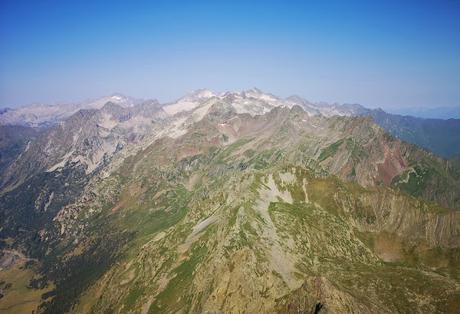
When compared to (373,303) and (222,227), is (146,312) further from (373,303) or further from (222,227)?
(373,303)

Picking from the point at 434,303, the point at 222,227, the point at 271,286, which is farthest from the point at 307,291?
the point at 222,227

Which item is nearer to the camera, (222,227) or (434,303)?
(434,303)

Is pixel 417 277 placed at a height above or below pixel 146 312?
above

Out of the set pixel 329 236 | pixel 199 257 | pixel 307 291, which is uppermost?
pixel 307 291

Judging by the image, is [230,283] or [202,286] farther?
[202,286]

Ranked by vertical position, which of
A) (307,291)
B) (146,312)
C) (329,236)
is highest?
(307,291)

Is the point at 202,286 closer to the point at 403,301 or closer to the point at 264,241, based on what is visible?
the point at 264,241

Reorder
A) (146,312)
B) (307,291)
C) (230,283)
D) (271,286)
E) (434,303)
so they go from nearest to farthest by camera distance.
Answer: (307,291), (434,303), (271,286), (230,283), (146,312)

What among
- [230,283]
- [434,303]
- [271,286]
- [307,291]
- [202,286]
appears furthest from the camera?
[202,286]

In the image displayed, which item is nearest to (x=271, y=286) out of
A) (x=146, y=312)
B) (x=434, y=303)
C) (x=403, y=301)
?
(x=403, y=301)
